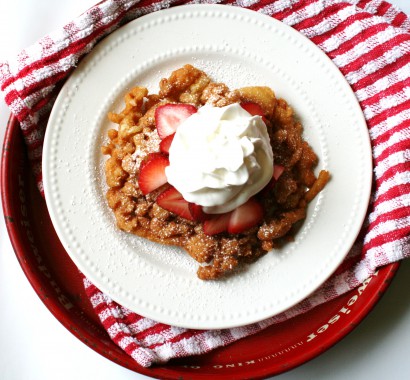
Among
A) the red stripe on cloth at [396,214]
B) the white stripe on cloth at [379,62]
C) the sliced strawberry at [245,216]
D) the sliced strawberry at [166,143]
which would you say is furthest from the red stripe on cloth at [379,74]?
the sliced strawberry at [166,143]

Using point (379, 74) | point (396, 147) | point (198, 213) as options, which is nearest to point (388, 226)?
point (396, 147)

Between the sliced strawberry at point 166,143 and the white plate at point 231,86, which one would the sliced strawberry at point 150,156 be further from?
the white plate at point 231,86

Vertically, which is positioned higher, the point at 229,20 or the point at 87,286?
the point at 229,20

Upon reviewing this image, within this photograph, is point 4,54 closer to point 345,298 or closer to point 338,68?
point 338,68

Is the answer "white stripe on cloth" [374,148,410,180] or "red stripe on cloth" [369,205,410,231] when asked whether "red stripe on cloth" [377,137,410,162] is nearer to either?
"white stripe on cloth" [374,148,410,180]

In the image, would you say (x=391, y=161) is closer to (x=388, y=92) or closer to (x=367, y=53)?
(x=388, y=92)

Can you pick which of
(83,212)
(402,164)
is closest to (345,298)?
(402,164)
